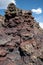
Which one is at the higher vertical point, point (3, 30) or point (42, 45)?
point (3, 30)

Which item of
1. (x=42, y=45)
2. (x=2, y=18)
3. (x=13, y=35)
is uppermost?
(x=2, y=18)

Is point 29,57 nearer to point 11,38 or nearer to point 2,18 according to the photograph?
point 11,38

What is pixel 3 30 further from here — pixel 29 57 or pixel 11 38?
pixel 29 57

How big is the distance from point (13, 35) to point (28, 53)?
9.00 meters

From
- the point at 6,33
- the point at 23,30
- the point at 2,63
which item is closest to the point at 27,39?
the point at 23,30

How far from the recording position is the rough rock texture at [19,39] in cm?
5321

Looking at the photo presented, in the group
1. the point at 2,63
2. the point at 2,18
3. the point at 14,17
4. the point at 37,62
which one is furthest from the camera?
the point at 2,18

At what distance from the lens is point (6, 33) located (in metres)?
58.5

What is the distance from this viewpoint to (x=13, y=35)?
58.4 metres

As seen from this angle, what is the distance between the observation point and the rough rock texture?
53.2m

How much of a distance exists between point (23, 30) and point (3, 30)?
721 centimetres

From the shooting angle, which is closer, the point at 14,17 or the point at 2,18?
the point at 14,17

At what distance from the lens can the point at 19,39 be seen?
57156mm

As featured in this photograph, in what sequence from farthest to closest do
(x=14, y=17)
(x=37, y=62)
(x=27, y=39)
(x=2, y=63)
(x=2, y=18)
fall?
(x=2, y=18) → (x=14, y=17) → (x=27, y=39) → (x=37, y=62) → (x=2, y=63)
